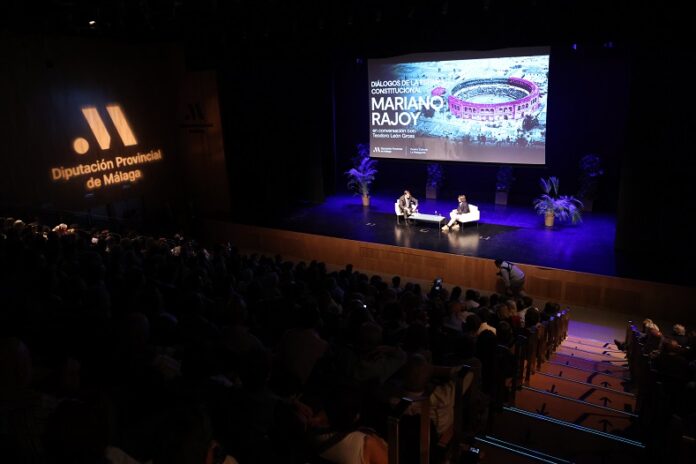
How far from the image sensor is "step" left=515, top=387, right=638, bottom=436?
3.72 m

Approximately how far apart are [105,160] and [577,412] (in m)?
11.2

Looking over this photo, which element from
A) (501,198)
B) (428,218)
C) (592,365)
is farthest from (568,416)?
(501,198)

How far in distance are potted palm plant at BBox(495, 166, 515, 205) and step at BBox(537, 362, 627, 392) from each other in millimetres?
7513

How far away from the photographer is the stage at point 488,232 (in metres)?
8.76

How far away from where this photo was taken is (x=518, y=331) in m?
4.71

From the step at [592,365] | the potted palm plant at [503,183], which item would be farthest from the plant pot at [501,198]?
the step at [592,365]

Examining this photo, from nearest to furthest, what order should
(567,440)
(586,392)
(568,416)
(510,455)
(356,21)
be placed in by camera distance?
(510,455) < (567,440) < (568,416) < (586,392) < (356,21)

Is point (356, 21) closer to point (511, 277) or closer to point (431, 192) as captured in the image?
point (431, 192)

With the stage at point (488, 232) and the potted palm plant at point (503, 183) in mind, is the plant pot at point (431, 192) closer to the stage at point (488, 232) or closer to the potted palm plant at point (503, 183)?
the stage at point (488, 232)

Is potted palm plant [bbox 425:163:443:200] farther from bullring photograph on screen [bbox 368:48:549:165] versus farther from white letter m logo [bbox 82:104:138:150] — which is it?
white letter m logo [bbox 82:104:138:150]

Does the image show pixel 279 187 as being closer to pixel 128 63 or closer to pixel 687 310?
pixel 128 63

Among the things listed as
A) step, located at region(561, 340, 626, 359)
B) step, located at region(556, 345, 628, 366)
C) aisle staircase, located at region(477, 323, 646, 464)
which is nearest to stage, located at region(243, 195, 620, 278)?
step, located at region(561, 340, 626, 359)

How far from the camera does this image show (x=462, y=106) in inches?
454

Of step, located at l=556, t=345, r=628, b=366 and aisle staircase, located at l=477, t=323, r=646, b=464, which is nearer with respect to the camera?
aisle staircase, located at l=477, t=323, r=646, b=464
